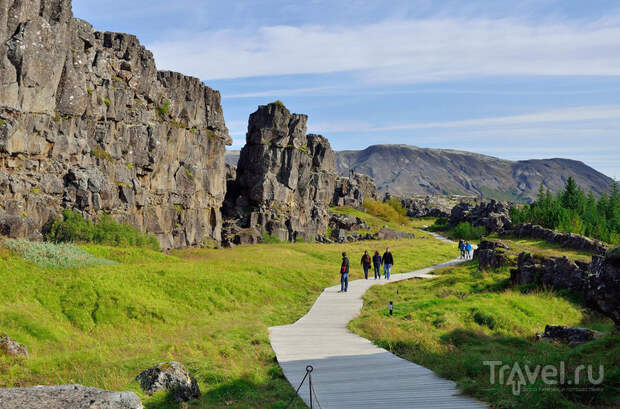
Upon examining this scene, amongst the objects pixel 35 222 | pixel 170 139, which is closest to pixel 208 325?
pixel 35 222

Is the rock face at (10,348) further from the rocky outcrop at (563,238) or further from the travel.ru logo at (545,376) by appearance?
the rocky outcrop at (563,238)

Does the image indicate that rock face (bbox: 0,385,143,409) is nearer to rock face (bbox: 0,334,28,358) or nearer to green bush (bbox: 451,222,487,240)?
rock face (bbox: 0,334,28,358)

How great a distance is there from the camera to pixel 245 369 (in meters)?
15.3

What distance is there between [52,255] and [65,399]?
25933 millimetres

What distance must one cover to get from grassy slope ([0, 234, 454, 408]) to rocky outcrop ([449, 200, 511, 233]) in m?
72.4

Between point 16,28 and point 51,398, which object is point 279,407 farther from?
point 16,28

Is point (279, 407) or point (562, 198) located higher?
point (562, 198)

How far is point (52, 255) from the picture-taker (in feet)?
99.3

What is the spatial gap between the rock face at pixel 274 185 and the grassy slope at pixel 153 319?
161ft

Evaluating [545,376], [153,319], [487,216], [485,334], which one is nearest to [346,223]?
[487,216]

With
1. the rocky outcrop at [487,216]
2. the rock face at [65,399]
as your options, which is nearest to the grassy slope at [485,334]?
the rock face at [65,399]

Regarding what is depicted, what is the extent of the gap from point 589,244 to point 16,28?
60.5m

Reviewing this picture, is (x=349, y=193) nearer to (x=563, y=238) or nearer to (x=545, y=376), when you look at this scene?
(x=563, y=238)

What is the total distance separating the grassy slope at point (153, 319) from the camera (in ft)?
46.6
